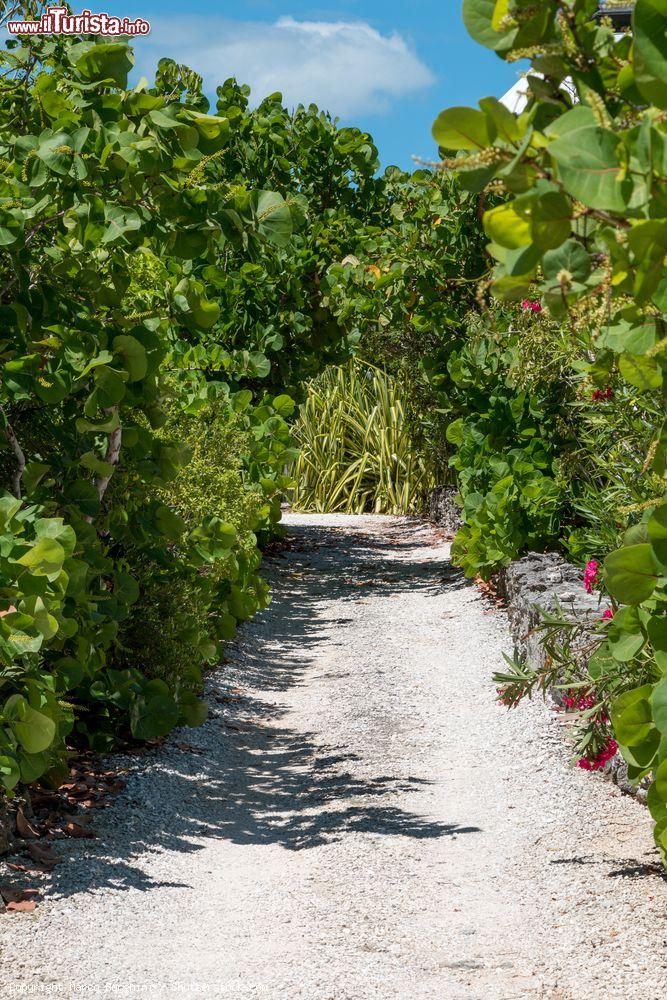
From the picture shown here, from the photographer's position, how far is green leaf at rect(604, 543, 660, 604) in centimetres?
192

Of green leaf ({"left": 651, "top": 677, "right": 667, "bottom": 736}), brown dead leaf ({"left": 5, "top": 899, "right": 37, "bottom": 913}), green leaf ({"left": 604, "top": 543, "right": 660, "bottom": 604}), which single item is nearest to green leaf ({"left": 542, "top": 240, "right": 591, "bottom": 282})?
green leaf ({"left": 604, "top": 543, "right": 660, "bottom": 604})

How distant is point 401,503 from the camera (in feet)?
48.1

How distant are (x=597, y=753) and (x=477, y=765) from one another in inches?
47.6

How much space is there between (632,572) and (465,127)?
0.88 meters

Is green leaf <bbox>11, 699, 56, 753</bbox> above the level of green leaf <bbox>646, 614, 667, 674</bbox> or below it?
below

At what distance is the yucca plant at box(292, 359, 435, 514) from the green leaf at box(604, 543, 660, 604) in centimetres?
1246

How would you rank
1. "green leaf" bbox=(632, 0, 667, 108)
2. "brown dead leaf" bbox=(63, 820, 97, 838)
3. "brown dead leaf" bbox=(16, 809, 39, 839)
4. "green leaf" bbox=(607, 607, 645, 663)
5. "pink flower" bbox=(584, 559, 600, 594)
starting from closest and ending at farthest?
"green leaf" bbox=(632, 0, 667, 108), "green leaf" bbox=(607, 607, 645, 663), "brown dead leaf" bbox=(16, 809, 39, 839), "brown dead leaf" bbox=(63, 820, 97, 838), "pink flower" bbox=(584, 559, 600, 594)

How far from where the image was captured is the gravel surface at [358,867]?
9.70 feet

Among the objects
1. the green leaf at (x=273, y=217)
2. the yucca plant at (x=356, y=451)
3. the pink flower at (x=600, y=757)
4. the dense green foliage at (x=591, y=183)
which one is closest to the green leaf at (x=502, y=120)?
the dense green foliage at (x=591, y=183)

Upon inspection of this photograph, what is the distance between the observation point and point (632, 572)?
76.2 inches

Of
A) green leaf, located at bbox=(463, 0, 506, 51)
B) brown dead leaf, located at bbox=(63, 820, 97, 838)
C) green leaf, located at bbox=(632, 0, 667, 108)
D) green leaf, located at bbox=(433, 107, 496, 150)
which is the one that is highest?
green leaf, located at bbox=(463, 0, 506, 51)

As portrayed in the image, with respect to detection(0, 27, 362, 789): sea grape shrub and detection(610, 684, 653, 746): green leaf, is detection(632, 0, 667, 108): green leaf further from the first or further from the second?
detection(0, 27, 362, 789): sea grape shrub

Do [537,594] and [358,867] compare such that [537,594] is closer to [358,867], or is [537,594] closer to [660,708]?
[358,867]

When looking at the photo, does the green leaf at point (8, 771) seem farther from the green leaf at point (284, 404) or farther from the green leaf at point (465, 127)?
the green leaf at point (284, 404)
